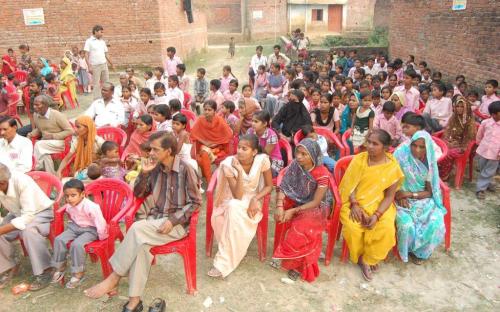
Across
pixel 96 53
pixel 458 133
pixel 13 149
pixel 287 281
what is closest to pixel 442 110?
pixel 458 133

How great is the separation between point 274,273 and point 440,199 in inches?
66.8

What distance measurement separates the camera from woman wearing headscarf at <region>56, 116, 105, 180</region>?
15.7 ft

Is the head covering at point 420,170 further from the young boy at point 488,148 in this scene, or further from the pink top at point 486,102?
the pink top at point 486,102

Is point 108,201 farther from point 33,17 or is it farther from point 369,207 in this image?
point 33,17

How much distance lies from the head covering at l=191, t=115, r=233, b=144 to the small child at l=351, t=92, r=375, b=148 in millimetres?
1736

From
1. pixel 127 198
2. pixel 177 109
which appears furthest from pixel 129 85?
pixel 127 198

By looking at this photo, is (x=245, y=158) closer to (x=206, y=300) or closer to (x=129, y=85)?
(x=206, y=300)

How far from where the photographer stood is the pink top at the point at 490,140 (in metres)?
4.71

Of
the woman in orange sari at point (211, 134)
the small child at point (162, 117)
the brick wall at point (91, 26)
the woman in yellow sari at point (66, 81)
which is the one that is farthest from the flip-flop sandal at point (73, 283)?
the brick wall at point (91, 26)

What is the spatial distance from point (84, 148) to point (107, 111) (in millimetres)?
1202

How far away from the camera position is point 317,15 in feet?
93.2

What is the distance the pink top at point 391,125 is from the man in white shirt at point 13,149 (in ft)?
14.1

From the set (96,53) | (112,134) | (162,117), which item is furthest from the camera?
(96,53)

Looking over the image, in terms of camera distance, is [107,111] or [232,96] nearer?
[107,111]
